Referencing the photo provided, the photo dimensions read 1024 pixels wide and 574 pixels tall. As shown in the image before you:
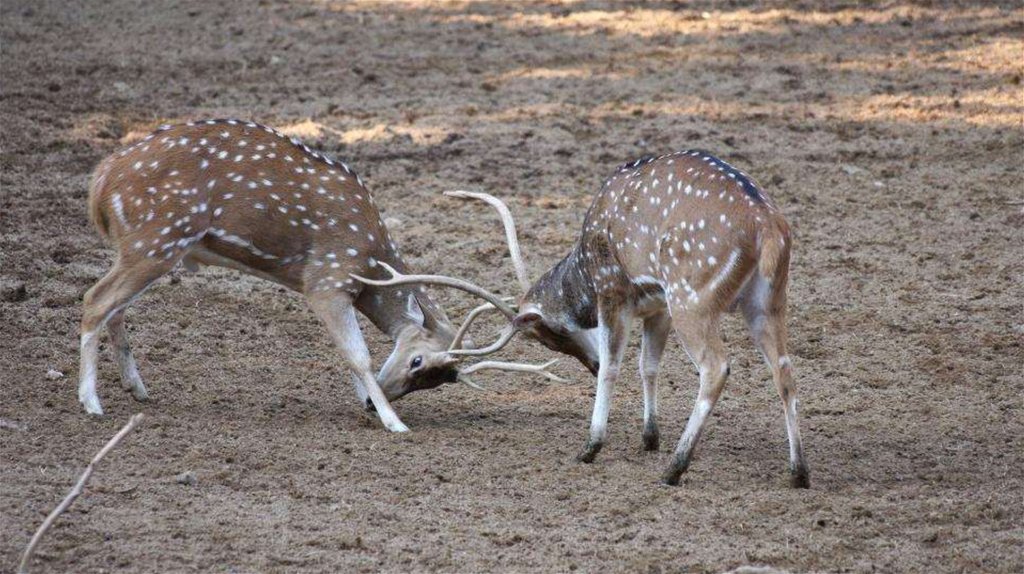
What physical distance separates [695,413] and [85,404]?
285 centimetres

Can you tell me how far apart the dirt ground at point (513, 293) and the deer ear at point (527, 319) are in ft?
1.70

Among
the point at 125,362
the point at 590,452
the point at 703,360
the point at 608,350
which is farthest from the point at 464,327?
the point at 125,362

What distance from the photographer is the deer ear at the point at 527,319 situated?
6863 mm

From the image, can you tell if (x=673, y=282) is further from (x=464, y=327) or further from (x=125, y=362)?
(x=125, y=362)

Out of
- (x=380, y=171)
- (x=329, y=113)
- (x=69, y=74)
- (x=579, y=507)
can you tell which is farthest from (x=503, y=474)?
(x=69, y=74)

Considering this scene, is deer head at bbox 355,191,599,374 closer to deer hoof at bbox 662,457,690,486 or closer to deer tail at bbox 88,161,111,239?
deer hoof at bbox 662,457,690,486

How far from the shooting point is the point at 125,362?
7047 millimetres

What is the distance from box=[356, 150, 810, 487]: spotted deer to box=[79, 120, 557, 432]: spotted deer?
376mm

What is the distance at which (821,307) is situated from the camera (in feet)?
27.9

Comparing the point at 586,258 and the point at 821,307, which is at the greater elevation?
the point at 586,258

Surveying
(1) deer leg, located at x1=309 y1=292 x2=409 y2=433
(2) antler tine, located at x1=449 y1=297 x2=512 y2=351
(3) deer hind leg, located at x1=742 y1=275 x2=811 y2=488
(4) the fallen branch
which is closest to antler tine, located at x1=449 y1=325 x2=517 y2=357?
(2) antler tine, located at x1=449 y1=297 x2=512 y2=351

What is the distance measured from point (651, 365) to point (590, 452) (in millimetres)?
546

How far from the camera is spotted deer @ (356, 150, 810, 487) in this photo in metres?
5.84

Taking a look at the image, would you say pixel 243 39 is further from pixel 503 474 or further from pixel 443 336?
pixel 503 474
